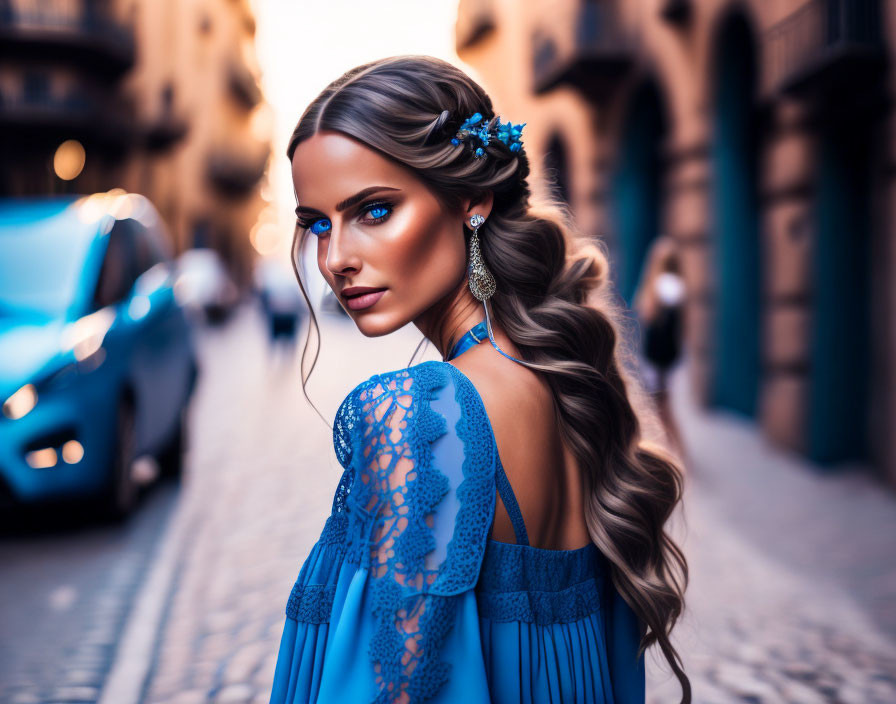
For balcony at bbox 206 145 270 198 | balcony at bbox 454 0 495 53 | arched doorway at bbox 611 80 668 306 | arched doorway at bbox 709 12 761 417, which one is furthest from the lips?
balcony at bbox 206 145 270 198

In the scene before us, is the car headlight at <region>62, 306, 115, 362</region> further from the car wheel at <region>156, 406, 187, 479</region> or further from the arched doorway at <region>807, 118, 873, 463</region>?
the arched doorway at <region>807, 118, 873, 463</region>

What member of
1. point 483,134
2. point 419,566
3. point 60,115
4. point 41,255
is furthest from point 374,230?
point 60,115

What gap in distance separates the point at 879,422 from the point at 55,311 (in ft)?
20.1

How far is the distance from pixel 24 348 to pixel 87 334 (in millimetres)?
398

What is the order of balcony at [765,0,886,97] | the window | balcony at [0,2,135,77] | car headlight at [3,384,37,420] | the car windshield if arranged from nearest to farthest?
1. car headlight at [3,384,37,420]
2. the car windshield
3. the window
4. balcony at [765,0,886,97]
5. balcony at [0,2,135,77]

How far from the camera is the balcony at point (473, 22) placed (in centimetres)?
2119

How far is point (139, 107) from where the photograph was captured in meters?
31.3

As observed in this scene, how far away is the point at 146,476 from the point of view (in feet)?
25.3

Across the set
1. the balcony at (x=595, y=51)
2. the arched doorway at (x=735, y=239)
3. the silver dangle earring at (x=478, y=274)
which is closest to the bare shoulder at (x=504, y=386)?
the silver dangle earring at (x=478, y=274)

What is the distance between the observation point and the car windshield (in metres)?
6.04

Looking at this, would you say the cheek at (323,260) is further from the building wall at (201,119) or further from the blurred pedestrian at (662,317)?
the building wall at (201,119)

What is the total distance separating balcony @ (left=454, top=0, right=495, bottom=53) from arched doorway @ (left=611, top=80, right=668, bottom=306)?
27.6ft

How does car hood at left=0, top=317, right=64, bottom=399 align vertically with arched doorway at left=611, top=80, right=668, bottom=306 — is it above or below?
below

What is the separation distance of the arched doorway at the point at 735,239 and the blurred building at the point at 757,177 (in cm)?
2
